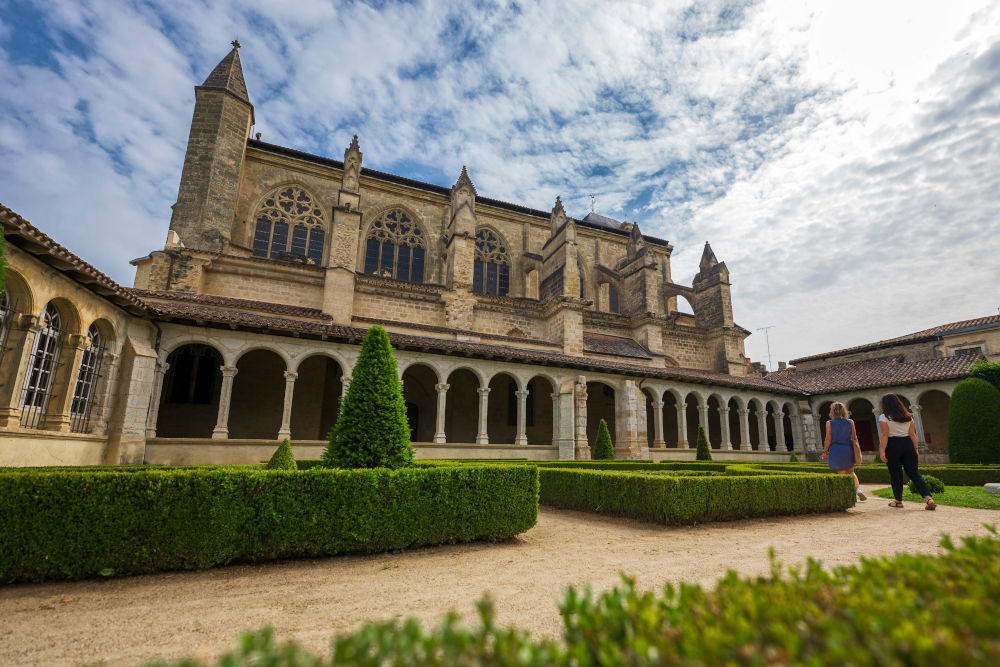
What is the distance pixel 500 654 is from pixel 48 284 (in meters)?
11.0

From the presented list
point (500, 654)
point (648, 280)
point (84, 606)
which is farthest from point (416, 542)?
point (648, 280)

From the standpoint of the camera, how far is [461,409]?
62.0 feet

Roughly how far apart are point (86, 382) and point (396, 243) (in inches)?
562

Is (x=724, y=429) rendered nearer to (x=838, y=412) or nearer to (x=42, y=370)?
(x=838, y=412)

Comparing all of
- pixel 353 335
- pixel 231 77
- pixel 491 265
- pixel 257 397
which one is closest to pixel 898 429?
pixel 353 335

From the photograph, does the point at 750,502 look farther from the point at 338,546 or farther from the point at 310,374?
the point at 310,374

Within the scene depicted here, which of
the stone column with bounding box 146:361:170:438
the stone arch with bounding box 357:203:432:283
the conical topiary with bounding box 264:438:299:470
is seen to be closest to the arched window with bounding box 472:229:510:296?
the stone arch with bounding box 357:203:432:283

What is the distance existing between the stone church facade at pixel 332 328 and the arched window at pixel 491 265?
86 millimetres

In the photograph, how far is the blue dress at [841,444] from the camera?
26.1 ft

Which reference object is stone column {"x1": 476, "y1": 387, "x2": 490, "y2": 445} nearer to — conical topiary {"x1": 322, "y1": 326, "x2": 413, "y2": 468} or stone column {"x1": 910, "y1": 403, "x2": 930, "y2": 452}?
conical topiary {"x1": 322, "y1": 326, "x2": 413, "y2": 468}

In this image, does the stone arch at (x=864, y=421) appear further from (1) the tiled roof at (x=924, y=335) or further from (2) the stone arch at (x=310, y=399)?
(2) the stone arch at (x=310, y=399)

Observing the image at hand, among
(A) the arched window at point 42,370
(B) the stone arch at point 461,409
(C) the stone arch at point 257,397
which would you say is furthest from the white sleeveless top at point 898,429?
(C) the stone arch at point 257,397

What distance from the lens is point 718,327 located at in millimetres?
25141

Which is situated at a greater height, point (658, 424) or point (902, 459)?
point (658, 424)
